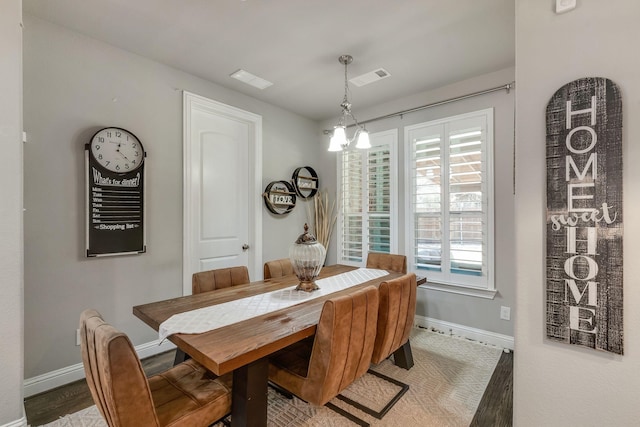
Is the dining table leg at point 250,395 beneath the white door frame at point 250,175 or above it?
beneath

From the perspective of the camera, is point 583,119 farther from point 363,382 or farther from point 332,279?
point 363,382

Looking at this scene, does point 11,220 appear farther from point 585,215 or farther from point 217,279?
point 585,215

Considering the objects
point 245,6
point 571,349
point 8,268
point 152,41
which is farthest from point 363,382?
point 152,41

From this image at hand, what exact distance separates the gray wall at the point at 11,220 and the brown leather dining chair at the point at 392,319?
6.14 feet

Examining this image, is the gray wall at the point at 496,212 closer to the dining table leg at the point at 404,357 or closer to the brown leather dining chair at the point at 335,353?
the dining table leg at the point at 404,357

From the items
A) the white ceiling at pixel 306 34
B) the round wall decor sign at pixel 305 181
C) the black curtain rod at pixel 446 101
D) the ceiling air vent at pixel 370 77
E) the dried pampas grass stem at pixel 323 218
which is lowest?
the dried pampas grass stem at pixel 323 218

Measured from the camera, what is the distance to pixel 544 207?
1.46 m

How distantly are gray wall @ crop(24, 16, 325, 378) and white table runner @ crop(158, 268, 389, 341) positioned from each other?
4.19 ft

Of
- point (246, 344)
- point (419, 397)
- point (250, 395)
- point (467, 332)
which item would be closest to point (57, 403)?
point (250, 395)

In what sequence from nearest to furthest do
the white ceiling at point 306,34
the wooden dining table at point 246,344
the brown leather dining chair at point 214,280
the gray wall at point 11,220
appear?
the wooden dining table at point 246,344, the gray wall at point 11,220, the white ceiling at point 306,34, the brown leather dining chair at point 214,280

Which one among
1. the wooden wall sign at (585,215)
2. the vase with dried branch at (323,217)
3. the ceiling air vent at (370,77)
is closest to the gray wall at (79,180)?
the ceiling air vent at (370,77)

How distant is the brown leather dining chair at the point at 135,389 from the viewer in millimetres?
1045

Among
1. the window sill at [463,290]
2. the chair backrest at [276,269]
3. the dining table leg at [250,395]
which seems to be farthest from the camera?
the window sill at [463,290]

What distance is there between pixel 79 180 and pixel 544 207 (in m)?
3.06
